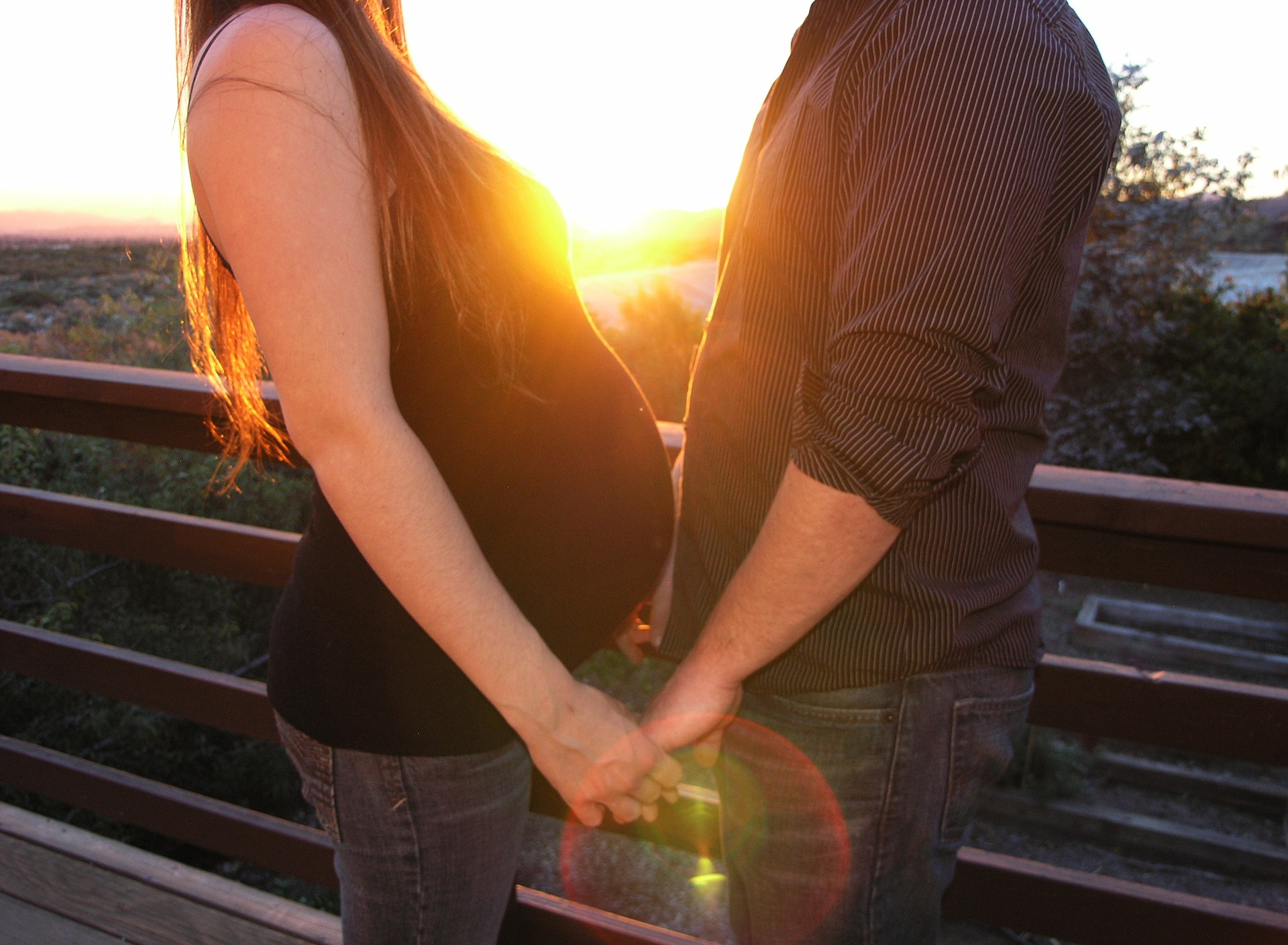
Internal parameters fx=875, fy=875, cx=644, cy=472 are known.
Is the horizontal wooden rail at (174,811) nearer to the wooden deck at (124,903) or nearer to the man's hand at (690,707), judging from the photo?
the wooden deck at (124,903)

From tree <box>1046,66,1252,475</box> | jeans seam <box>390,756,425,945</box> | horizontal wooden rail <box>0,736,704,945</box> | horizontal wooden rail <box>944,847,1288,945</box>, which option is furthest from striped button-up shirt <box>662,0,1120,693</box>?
tree <box>1046,66,1252,475</box>

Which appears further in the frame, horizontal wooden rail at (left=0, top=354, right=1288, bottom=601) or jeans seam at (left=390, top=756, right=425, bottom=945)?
horizontal wooden rail at (left=0, top=354, right=1288, bottom=601)

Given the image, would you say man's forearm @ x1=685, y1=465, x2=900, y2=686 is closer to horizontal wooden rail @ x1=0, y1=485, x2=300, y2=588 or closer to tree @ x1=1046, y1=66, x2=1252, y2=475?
horizontal wooden rail @ x1=0, y1=485, x2=300, y2=588

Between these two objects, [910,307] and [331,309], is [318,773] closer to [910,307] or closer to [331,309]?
[331,309]

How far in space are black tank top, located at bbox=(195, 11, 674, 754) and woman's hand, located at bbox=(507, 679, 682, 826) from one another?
79 mm

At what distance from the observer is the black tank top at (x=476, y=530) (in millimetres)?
906

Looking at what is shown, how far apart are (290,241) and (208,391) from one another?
108 cm

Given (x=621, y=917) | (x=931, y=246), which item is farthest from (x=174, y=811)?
(x=931, y=246)

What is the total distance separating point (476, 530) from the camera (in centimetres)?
95

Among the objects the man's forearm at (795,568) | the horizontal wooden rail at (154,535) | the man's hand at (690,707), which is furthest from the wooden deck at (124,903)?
the man's forearm at (795,568)

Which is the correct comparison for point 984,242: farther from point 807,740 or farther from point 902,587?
point 807,740

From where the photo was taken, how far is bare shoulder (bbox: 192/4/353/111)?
752mm

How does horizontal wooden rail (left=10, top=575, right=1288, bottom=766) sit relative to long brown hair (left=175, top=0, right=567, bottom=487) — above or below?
below

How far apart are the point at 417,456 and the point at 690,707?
404 millimetres
